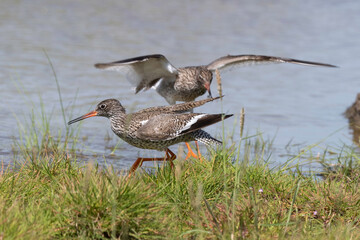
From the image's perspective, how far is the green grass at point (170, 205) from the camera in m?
3.87

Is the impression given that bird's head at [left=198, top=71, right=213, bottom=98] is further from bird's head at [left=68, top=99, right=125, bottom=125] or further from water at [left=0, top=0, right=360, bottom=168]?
bird's head at [left=68, top=99, right=125, bottom=125]

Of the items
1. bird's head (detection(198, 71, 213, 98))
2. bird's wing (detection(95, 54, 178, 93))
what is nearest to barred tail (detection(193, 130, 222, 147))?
bird's wing (detection(95, 54, 178, 93))

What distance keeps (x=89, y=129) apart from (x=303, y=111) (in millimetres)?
3648

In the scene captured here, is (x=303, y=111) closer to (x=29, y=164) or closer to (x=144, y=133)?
(x=144, y=133)

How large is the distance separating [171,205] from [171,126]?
1.53 metres

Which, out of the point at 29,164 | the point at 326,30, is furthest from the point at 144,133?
the point at 326,30

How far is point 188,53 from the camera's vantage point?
508 inches

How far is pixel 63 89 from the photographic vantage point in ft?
32.7

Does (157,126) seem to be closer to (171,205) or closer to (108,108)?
(108,108)

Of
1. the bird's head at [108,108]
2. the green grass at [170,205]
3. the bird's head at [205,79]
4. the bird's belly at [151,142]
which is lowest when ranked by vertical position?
the green grass at [170,205]

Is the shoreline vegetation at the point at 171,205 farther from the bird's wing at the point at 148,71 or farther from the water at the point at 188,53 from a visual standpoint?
the bird's wing at the point at 148,71

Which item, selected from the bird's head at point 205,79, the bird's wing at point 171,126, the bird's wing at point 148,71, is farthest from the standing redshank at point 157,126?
the bird's head at point 205,79

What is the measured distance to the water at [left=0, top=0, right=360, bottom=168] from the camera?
29.2 feet

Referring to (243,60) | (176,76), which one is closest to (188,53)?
(176,76)
